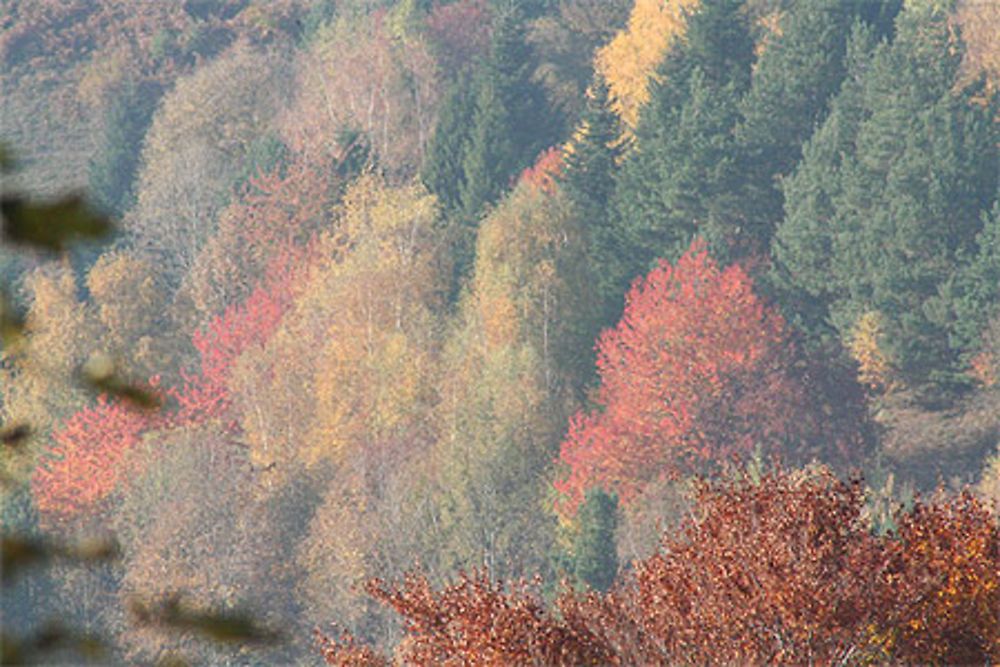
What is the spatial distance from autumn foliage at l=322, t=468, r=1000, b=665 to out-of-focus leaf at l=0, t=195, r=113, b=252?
306 inches

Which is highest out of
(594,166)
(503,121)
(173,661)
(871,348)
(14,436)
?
(14,436)

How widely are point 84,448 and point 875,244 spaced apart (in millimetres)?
34116

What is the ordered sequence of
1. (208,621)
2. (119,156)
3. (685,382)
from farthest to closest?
(119,156), (685,382), (208,621)

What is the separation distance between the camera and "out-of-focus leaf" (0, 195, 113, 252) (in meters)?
4.86

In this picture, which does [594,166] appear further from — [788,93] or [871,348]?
[871,348]

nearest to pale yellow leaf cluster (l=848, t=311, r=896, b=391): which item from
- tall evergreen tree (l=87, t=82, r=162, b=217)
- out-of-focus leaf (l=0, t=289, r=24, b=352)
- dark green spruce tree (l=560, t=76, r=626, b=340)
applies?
dark green spruce tree (l=560, t=76, r=626, b=340)

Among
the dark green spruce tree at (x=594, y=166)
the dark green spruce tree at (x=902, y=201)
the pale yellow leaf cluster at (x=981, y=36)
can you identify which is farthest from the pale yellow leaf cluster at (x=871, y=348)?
the pale yellow leaf cluster at (x=981, y=36)

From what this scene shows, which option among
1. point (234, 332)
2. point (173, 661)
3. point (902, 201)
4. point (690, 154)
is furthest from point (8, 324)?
point (234, 332)

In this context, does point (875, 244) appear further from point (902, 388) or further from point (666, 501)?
point (666, 501)

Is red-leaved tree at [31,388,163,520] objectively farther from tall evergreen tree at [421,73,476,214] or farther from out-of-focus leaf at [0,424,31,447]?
out-of-focus leaf at [0,424,31,447]

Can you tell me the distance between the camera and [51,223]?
4.93 metres

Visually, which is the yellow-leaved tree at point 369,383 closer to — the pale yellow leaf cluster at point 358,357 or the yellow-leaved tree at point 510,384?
the pale yellow leaf cluster at point 358,357

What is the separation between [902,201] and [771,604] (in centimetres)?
4391

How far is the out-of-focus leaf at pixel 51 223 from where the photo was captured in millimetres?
4855
